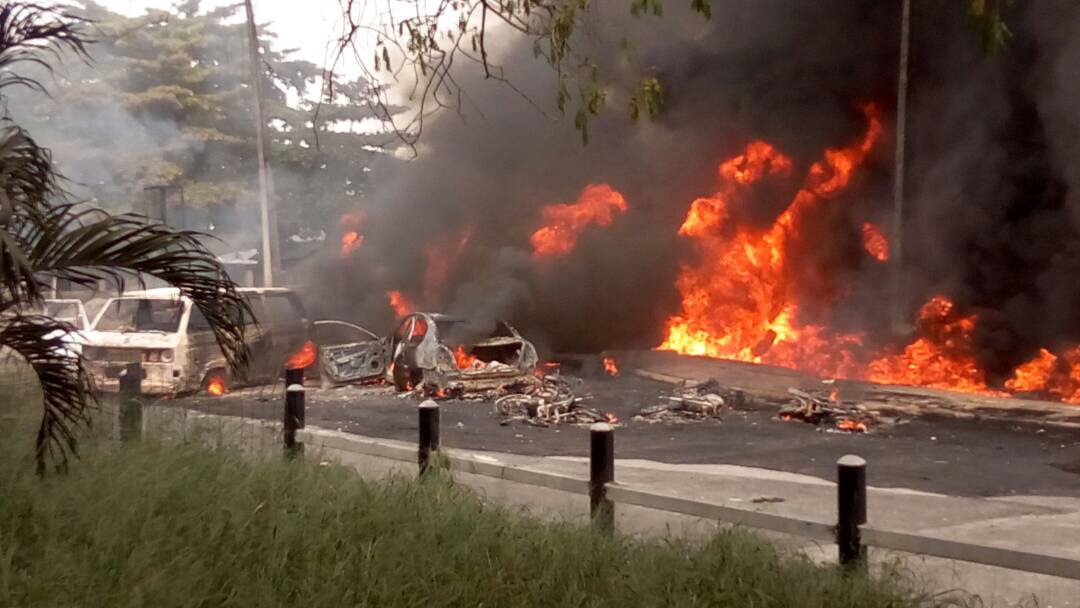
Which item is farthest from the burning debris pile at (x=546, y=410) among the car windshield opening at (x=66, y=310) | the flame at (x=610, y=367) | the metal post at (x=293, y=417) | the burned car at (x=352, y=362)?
the car windshield opening at (x=66, y=310)

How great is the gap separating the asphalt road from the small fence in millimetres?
2935

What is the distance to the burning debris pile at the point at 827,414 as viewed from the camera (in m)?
12.1

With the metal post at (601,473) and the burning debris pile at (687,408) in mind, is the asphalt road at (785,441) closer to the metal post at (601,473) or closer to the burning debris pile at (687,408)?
the burning debris pile at (687,408)

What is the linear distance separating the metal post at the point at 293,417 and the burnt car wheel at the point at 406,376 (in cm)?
775

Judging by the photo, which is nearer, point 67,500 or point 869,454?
point 67,500

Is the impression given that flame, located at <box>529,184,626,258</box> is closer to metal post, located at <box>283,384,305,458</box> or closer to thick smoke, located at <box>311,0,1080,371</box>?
thick smoke, located at <box>311,0,1080,371</box>

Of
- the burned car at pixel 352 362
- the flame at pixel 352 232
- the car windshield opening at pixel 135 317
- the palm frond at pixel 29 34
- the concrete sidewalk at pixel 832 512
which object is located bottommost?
the concrete sidewalk at pixel 832 512

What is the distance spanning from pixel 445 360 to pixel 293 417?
7564 mm

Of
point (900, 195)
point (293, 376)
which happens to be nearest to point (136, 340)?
point (293, 376)

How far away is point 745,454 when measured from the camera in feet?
34.1

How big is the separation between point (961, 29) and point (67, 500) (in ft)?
57.8

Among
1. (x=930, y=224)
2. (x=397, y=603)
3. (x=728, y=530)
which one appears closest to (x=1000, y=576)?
(x=728, y=530)

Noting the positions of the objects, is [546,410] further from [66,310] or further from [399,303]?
[399,303]

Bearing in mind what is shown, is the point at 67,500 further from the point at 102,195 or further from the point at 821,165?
the point at 102,195
